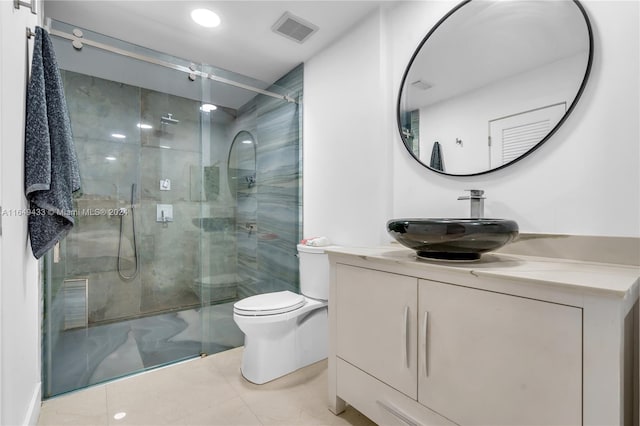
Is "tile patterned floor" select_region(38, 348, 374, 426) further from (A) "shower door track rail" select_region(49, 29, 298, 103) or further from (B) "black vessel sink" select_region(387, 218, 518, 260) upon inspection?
(A) "shower door track rail" select_region(49, 29, 298, 103)

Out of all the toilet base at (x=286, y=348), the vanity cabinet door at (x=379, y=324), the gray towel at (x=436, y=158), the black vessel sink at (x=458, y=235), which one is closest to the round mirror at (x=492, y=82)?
the gray towel at (x=436, y=158)

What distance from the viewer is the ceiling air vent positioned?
1901 millimetres

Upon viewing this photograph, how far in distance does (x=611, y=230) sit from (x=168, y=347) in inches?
104

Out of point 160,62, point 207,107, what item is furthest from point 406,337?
point 160,62

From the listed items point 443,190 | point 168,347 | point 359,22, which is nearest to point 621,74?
point 443,190

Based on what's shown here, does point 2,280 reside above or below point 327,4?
below

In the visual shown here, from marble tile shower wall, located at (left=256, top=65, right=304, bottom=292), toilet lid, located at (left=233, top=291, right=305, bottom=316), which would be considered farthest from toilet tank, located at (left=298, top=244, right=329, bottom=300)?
marble tile shower wall, located at (left=256, top=65, right=304, bottom=292)

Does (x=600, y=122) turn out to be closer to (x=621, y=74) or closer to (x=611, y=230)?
(x=621, y=74)

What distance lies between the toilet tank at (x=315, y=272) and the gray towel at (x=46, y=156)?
1321mm

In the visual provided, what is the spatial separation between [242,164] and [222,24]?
106 cm

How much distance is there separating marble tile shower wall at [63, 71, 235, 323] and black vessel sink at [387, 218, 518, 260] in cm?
184

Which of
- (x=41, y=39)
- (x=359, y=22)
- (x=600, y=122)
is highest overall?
(x=359, y=22)

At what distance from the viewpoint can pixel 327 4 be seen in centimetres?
177

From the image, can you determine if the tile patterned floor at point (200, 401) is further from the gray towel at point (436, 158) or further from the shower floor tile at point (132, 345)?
the gray towel at point (436, 158)
